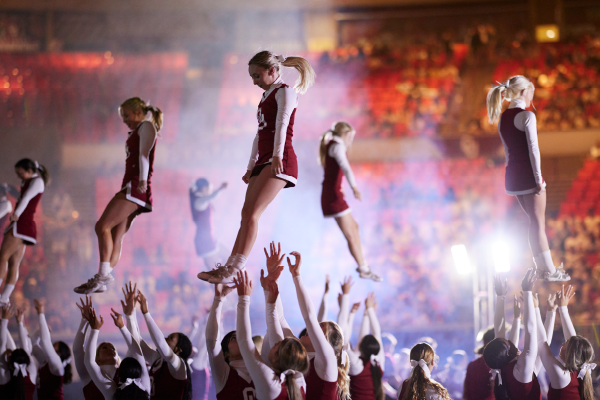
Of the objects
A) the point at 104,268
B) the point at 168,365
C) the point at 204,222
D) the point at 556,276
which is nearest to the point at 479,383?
the point at 556,276

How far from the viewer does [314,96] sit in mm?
9070

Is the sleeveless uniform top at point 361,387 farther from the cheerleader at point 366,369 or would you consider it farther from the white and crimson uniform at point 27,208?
the white and crimson uniform at point 27,208

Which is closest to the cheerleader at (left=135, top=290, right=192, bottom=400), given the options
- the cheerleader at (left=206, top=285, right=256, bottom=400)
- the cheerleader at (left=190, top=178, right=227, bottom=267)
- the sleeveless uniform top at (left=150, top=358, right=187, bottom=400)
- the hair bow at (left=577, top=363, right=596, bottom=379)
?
the sleeveless uniform top at (left=150, top=358, right=187, bottom=400)

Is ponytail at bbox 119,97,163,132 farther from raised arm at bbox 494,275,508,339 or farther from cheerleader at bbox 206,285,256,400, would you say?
raised arm at bbox 494,275,508,339

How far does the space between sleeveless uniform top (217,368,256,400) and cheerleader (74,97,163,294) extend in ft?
4.86

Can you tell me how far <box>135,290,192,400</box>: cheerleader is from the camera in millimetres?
3029

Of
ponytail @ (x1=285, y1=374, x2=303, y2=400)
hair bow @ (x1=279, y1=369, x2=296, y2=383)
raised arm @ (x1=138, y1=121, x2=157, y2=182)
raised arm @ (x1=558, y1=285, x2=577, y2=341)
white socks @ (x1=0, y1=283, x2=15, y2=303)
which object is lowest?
ponytail @ (x1=285, y1=374, x2=303, y2=400)

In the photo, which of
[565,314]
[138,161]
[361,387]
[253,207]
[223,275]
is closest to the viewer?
[223,275]

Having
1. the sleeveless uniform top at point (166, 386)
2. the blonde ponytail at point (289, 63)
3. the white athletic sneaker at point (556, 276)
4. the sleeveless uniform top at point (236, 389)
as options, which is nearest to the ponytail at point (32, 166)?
the sleeveless uniform top at point (166, 386)

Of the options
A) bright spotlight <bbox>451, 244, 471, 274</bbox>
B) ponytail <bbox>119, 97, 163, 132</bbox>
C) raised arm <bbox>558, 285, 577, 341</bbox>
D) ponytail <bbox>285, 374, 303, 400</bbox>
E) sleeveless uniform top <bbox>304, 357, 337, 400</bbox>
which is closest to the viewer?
ponytail <bbox>285, 374, 303, 400</bbox>

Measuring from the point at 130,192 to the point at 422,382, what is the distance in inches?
84.8

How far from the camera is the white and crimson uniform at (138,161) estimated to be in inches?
149

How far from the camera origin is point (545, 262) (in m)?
3.79

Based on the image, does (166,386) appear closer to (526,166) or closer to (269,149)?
(269,149)
